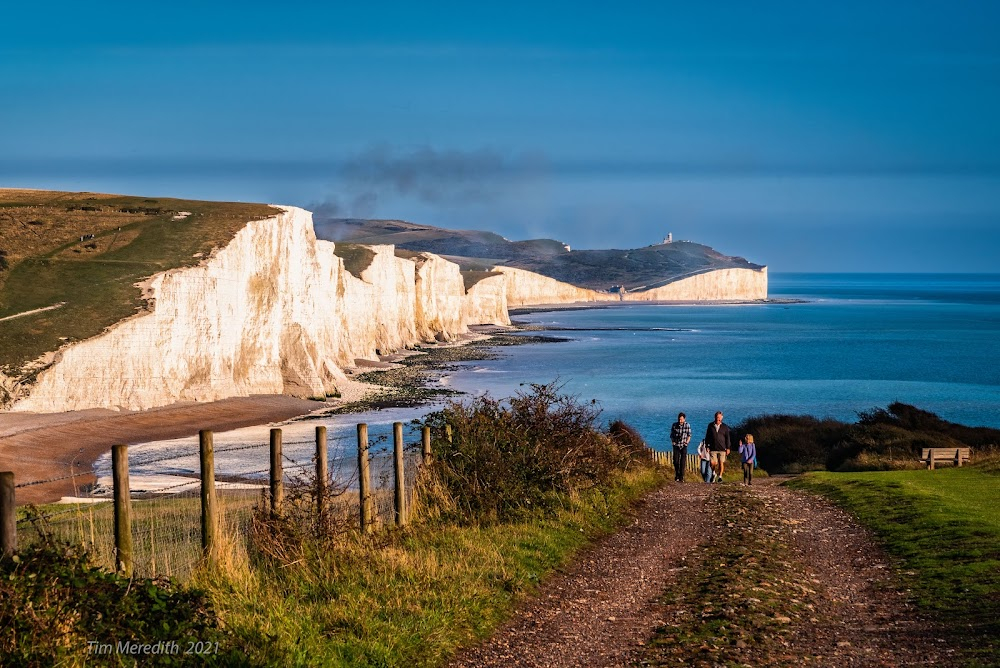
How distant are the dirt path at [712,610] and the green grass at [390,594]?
11.9 inches

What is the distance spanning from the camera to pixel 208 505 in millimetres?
9070

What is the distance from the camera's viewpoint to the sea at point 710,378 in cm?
Result: 3925

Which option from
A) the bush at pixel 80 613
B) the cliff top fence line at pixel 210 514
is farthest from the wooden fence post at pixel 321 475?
the bush at pixel 80 613

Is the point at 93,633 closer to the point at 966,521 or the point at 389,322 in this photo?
the point at 966,521

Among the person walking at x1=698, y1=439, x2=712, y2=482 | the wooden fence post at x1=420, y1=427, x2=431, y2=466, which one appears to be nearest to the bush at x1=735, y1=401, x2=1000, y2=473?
the person walking at x1=698, y1=439, x2=712, y2=482

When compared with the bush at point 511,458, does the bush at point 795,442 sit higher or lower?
lower

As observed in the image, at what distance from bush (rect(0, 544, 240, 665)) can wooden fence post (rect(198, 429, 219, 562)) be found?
1.86m

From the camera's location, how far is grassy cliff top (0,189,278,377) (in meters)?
42.9

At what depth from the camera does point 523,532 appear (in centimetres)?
1280

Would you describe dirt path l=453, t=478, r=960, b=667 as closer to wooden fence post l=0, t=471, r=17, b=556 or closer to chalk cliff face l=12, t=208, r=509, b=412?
wooden fence post l=0, t=471, r=17, b=556

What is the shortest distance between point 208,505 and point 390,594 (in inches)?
72.8

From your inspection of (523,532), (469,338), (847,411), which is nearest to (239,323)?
(847,411)

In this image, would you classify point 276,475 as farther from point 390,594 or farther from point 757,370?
point 757,370

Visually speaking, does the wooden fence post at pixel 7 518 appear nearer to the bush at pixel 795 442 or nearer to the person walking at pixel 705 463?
the person walking at pixel 705 463
